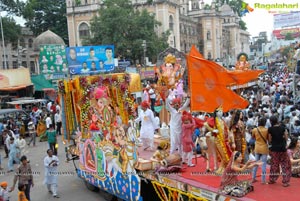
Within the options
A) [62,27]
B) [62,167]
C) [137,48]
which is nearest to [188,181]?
[62,167]

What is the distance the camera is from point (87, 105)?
1038 cm

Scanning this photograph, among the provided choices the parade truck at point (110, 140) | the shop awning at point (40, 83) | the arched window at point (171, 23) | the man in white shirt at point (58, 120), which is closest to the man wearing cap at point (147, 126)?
the parade truck at point (110, 140)

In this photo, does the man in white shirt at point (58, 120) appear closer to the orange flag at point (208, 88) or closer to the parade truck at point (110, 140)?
the parade truck at point (110, 140)

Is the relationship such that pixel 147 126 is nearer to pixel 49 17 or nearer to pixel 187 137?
pixel 187 137

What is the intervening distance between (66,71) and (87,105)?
54.4 ft

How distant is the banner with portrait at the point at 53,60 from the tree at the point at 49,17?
1186 inches

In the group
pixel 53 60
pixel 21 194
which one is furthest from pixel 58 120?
pixel 21 194

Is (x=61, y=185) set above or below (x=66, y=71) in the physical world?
below

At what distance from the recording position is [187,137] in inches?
328

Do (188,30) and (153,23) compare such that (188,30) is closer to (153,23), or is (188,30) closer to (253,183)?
(153,23)

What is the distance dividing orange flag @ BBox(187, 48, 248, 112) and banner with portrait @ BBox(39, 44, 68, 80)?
63.6 feet

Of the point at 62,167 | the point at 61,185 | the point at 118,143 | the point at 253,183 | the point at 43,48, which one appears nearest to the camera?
the point at 253,183

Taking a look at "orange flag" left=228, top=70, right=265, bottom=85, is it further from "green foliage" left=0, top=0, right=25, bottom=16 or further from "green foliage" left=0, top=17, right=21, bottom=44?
"green foliage" left=0, top=0, right=25, bottom=16

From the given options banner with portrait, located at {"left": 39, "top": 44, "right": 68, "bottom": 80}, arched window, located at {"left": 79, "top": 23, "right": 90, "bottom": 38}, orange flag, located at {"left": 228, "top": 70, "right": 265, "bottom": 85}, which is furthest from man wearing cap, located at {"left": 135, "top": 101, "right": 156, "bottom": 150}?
arched window, located at {"left": 79, "top": 23, "right": 90, "bottom": 38}
